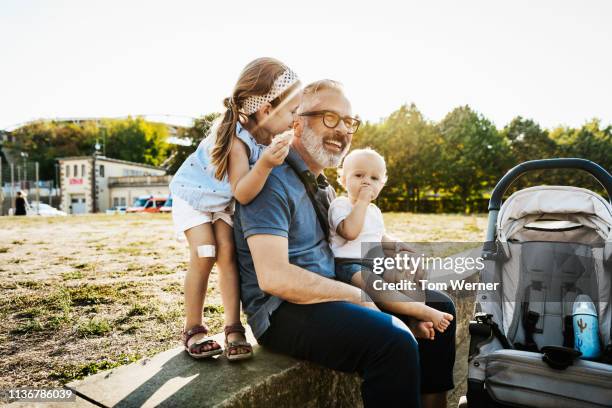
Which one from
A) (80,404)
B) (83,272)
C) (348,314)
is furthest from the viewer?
(83,272)

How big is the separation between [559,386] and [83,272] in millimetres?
4967

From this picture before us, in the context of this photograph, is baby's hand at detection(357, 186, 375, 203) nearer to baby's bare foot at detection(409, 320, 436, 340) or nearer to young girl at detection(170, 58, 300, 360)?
young girl at detection(170, 58, 300, 360)

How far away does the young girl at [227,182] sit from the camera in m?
2.27

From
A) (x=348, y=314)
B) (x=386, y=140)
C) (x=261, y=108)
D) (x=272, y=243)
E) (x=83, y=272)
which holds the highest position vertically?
(x=386, y=140)

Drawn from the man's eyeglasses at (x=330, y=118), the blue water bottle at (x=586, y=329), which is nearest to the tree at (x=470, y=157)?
the blue water bottle at (x=586, y=329)

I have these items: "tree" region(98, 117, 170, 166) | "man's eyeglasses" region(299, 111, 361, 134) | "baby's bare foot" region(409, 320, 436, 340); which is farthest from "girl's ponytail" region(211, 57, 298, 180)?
"tree" region(98, 117, 170, 166)

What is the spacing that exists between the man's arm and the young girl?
25cm

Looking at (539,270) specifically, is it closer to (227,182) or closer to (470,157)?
(227,182)

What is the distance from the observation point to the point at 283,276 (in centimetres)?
191

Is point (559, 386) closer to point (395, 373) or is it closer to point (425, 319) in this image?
point (425, 319)

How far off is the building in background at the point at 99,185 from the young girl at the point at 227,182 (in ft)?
177

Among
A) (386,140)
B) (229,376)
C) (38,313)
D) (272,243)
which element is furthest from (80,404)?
(386,140)

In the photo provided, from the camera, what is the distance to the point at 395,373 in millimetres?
1776

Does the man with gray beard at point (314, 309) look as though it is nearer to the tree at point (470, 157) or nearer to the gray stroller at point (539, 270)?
the gray stroller at point (539, 270)
